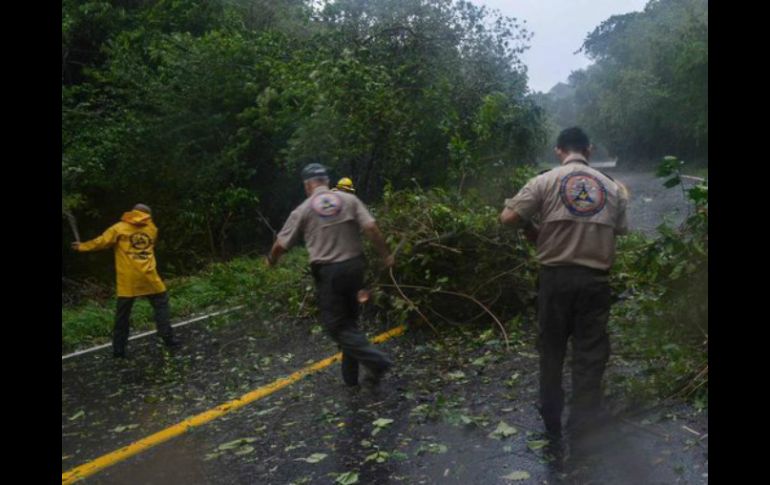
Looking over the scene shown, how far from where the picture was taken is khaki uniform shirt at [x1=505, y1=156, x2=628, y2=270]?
4.68 m

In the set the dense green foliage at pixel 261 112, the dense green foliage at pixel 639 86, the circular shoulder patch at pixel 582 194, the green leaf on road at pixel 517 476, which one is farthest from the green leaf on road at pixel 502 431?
the dense green foliage at pixel 639 86

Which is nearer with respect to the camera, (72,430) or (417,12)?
(72,430)

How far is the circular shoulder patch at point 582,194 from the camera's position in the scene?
4.70 metres

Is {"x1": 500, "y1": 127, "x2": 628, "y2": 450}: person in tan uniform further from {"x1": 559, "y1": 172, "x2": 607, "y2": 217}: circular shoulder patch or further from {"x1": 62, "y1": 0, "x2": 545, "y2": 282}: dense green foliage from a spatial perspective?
{"x1": 62, "y1": 0, "x2": 545, "y2": 282}: dense green foliage

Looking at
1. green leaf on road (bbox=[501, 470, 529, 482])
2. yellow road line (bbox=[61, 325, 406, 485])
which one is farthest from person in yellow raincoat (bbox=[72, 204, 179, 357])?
green leaf on road (bbox=[501, 470, 529, 482])

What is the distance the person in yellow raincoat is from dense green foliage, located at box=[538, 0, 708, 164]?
19435 millimetres

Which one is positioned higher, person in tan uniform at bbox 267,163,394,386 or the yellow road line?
A: person in tan uniform at bbox 267,163,394,386

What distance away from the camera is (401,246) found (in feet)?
26.0

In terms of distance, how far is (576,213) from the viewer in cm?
470

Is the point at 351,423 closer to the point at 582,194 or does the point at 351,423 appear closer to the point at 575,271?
the point at 575,271
